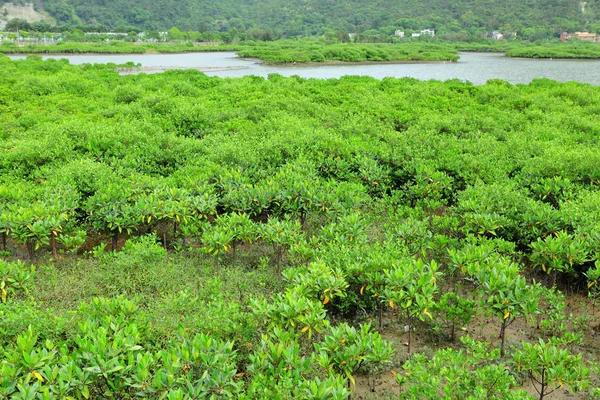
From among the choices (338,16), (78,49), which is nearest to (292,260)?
(78,49)

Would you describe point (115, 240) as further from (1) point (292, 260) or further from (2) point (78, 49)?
(2) point (78, 49)

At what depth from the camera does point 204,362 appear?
13.4 feet

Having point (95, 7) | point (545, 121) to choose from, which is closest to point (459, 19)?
point (95, 7)

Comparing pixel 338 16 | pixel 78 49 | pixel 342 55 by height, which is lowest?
pixel 342 55

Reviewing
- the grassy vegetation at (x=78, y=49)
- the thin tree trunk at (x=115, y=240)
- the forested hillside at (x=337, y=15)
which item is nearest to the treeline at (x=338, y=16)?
the forested hillside at (x=337, y=15)

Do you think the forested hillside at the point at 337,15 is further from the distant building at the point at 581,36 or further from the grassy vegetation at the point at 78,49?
the grassy vegetation at the point at 78,49

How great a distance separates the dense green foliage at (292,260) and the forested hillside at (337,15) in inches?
3966

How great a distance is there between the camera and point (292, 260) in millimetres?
6688

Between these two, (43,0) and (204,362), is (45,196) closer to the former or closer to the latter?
(204,362)

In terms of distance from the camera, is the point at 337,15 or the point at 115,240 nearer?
the point at 115,240

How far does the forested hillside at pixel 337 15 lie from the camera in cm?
10031

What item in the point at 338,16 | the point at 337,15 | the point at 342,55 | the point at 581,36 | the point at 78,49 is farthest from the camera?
the point at 337,15

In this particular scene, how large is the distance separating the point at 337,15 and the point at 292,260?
145m

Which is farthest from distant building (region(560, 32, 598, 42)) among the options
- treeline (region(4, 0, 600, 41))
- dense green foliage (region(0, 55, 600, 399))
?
dense green foliage (region(0, 55, 600, 399))
